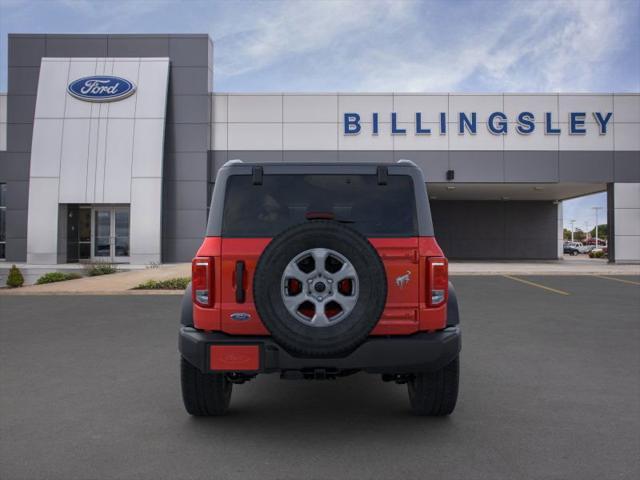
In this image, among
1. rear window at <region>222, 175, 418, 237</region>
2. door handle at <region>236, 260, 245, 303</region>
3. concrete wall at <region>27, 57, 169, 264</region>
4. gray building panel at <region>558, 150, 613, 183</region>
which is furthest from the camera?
gray building panel at <region>558, 150, 613, 183</region>

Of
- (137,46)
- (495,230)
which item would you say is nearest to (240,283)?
(137,46)

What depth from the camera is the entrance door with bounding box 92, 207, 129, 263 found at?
82.0ft

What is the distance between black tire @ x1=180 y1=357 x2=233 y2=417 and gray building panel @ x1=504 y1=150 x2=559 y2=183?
23162 mm

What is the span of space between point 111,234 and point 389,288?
24.1 meters

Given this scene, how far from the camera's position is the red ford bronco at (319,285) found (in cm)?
314

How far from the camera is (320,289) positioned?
3160mm

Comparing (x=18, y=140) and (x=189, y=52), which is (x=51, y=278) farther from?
(x=189, y=52)

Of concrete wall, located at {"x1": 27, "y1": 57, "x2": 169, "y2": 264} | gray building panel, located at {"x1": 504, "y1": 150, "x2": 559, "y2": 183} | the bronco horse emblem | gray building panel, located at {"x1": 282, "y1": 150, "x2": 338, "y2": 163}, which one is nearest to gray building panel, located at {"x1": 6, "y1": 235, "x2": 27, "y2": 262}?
concrete wall, located at {"x1": 27, "y1": 57, "x2": 169, "y2": 264}

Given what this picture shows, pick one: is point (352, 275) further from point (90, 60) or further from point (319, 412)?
point (90, 60)

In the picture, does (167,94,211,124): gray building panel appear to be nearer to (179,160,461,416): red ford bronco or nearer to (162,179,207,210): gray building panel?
(162,179,207,210): gray building panel

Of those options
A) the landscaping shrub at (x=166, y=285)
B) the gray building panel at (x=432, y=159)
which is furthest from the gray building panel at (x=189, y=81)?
the landscaping shrub at (x=166, y=285)

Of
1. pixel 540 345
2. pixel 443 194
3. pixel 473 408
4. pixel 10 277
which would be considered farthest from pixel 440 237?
pixel 473 408

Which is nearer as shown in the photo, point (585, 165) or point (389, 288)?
point (389, 288)

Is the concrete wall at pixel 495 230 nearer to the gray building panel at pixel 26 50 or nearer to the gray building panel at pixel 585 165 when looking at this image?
the gray building panel at pixel 585 165
